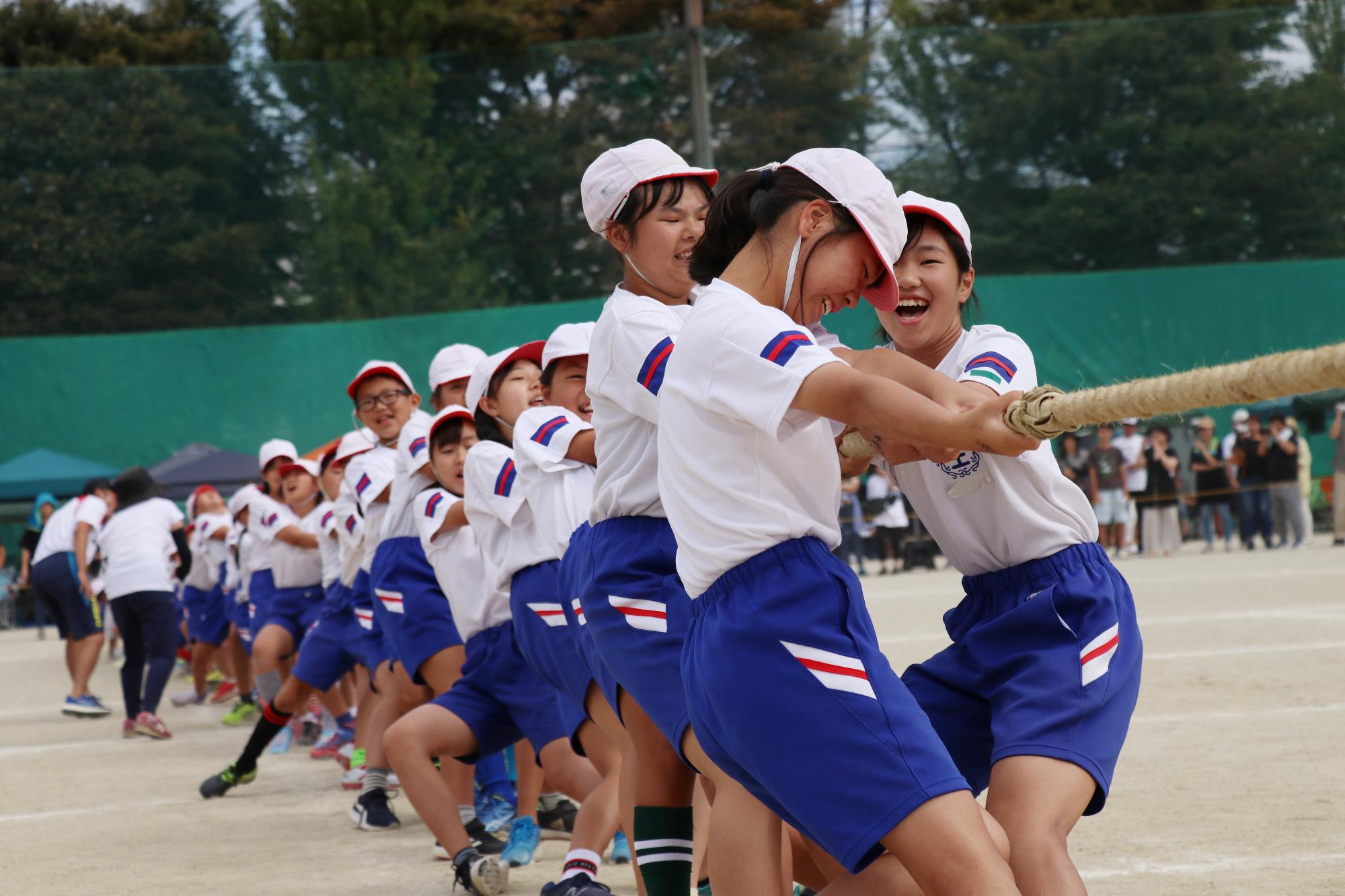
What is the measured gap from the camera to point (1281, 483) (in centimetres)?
2086

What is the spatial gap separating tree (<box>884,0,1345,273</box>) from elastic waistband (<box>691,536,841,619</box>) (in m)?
22.9

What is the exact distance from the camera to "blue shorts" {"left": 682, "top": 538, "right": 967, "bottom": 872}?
8.33 feet

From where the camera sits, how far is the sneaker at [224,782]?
26.1ft

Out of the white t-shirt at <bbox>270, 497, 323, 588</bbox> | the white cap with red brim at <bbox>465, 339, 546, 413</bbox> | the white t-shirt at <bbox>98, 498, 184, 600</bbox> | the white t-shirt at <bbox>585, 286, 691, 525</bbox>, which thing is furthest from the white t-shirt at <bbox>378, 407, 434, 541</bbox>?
the white t-shirt at <bbox>98, 498, 184, 600</bbox>

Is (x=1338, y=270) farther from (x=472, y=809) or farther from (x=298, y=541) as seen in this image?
(x=472, y=809)

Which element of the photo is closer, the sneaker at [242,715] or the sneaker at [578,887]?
the sneaker at [578,887]

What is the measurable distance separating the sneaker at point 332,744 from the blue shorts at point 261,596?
84cm

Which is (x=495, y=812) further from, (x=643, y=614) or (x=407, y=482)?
(x=643, y=614)

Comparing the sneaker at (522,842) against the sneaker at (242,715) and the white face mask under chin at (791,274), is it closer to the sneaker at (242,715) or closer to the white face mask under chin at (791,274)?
the white face mask under chin at (791,274)

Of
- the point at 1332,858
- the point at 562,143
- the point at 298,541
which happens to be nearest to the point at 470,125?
the point at 562,143

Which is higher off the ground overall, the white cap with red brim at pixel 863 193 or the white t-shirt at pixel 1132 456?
the white cap with red brim at pixel 863 193

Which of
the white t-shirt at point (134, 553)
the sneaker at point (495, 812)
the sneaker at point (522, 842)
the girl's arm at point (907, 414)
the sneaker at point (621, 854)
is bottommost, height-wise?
the sneaker at point (495, 812)

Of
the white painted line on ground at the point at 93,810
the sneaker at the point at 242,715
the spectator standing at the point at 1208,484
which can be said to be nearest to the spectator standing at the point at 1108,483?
the spectator standing at the point at 1208,484

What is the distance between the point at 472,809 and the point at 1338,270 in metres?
22.3
